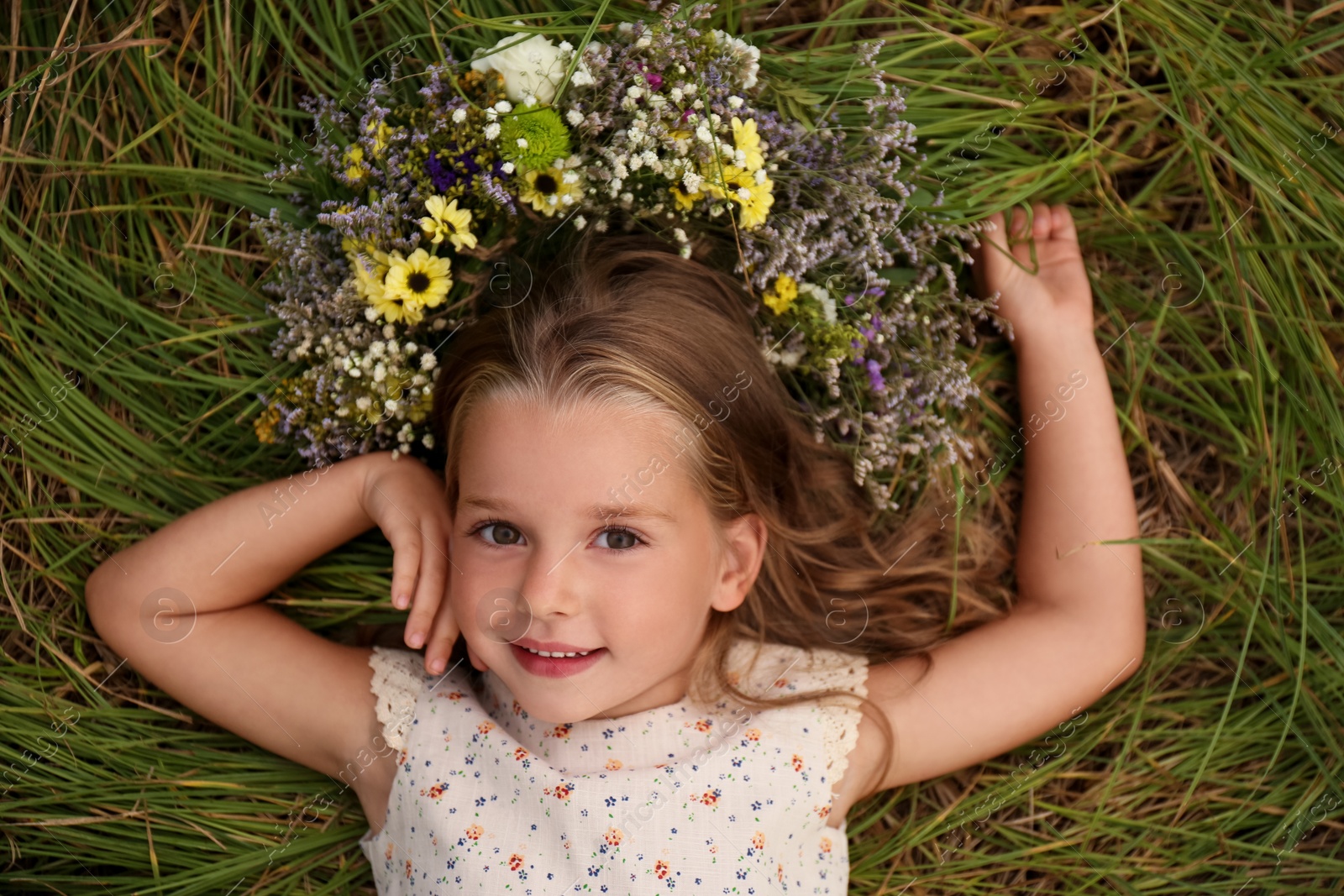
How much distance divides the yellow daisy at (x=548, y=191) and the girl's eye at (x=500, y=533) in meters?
0.66

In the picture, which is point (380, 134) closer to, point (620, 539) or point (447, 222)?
point (447, 222)

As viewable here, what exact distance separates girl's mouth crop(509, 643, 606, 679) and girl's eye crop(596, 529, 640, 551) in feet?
0.67

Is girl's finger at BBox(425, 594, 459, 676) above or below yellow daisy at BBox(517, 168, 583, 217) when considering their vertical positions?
below

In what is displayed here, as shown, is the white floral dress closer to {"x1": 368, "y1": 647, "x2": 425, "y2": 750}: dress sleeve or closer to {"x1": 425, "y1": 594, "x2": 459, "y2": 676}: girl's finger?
{"x1": 368, "y1": 647, "x2": 425, "y2": 750}: dress sleeve

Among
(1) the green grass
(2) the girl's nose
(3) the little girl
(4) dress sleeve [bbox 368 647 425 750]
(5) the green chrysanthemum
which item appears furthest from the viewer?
(1) the green grass

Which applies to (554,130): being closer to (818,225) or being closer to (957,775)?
(818,225)

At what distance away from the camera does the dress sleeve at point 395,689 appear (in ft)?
6.82

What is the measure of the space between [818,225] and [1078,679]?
116 centimetres

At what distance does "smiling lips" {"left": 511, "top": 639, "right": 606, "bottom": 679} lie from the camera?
6.12 feet

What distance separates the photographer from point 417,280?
201 cm

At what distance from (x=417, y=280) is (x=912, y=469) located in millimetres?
1235

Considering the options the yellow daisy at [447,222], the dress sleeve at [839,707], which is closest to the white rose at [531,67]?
the yellow daisy at [447,222]

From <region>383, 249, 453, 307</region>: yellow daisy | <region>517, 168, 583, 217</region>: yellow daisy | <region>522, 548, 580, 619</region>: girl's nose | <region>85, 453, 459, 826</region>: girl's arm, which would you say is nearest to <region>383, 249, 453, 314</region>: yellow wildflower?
<region>383, 249, 453, 307</region>: yellow daisy

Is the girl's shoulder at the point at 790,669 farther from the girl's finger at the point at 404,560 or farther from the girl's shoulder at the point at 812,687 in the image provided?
the girl's finger at the point at 404,560
